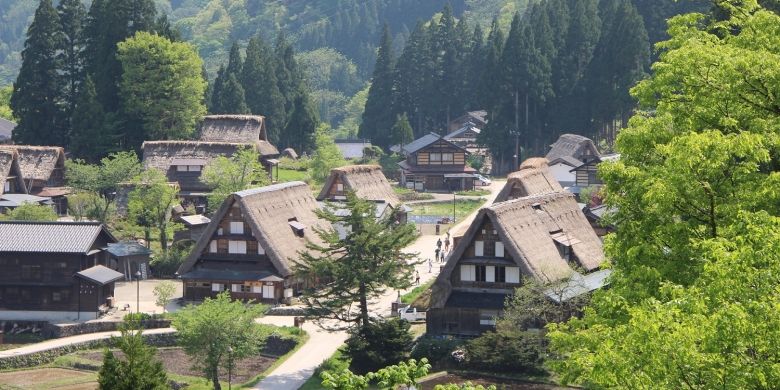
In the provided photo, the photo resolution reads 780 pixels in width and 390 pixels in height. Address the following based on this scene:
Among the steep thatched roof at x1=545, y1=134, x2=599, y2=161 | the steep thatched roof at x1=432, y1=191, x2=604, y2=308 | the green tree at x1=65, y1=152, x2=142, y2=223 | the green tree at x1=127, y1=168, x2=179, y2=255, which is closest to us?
the steep thatched roof at x1=432, y1=191, x2=604, y2=308

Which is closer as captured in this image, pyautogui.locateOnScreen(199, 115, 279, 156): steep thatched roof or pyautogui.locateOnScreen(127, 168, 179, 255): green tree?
pyautogui.locateOnScreen(127, 168, 179, 255): green tree

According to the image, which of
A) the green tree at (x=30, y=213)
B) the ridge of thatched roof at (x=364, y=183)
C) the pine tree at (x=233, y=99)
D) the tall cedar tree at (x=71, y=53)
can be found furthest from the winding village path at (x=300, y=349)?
the pine tree at (x=233, y=99)

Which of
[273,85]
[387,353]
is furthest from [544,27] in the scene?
[387,353]

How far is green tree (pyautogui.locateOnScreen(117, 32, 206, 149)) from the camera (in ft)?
247

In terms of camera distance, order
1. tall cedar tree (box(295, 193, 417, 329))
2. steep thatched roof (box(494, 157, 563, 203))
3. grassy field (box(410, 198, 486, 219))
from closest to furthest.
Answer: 1. tall cedar tree (box(295, 193, 417, 329))
2. steep thatched roof (box(494, 157, 563, 203))
3. grassy field (box(410, 198, 486, 219))

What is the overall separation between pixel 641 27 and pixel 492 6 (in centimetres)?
9165

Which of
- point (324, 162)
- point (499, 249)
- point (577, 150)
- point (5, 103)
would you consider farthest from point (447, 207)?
point (5, 103)

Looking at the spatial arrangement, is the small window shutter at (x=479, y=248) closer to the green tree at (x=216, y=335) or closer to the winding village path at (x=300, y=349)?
the winding village path at (x=300, y=349)

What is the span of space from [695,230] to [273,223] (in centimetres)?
3408

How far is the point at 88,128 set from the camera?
73.7m

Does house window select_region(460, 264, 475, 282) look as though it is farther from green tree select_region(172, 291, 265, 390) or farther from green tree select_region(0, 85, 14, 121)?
green tree select_region(0, 85, 14, 121)

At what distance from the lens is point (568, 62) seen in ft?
290

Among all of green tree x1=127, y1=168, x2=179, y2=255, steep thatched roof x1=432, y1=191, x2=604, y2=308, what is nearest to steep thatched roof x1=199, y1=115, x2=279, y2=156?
green tree x1=127, y1=168, x2=179, y2=255

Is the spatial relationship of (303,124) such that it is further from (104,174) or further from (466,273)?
(466,273)
